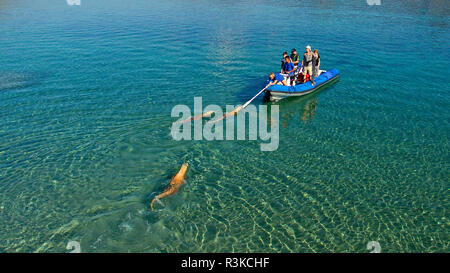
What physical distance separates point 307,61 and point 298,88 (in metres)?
1.70

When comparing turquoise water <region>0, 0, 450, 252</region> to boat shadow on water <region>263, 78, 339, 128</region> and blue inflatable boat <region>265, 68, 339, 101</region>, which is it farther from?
blue inflatable boat <region>265, 68, 339, 101</region>

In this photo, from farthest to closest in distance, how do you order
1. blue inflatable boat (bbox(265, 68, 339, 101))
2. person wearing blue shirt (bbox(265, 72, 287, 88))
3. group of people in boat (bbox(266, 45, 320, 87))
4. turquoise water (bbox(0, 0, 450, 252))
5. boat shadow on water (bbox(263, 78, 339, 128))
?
group of people in boat (bbox(266, 45, 320, 87))
person wearing blue shirt (bbox(265, 72, 287, 88))
blue inflatable boat (bbox(265, 68, 339, 101))
boat shadow on water (bbox(263, 78, 339, 128))
turquoise water (bbox(0, 0, 450, 252))

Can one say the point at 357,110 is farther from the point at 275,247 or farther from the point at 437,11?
the point at 437,11

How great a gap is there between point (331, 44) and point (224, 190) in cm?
2250

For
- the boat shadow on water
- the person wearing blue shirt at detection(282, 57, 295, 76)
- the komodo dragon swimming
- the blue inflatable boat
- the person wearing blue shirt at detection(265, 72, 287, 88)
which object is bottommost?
the komodo dragon swimming

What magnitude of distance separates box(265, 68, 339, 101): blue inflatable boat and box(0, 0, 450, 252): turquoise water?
0.49 metres

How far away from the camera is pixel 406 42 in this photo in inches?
1077

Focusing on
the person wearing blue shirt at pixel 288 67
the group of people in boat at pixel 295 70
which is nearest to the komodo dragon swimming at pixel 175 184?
the group of people in boat at pixel 295 70

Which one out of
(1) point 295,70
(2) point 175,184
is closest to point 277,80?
(1) point 295,70

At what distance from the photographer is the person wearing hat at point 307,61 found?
16656mm

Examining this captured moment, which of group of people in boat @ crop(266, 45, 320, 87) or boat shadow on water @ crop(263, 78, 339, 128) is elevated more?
group of people in boat @ crop(266, 45, 320, 87)

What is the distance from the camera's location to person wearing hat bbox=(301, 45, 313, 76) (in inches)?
656

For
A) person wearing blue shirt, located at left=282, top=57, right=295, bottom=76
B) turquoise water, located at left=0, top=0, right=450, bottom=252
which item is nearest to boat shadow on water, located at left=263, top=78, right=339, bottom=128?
turquoise water, located at left=0, top=0, right=450, bottom=252

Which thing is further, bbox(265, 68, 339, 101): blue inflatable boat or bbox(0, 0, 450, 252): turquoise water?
bbox(265, 68, 339, 101): blue inflatable boat
